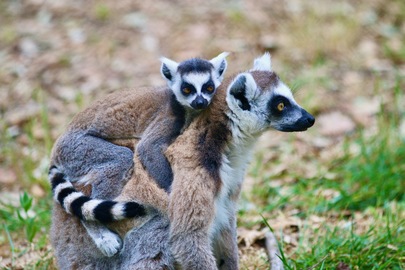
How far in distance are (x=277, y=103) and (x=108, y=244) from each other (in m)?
1.69

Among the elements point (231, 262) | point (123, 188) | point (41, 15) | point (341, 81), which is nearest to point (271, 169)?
point (341, 81)

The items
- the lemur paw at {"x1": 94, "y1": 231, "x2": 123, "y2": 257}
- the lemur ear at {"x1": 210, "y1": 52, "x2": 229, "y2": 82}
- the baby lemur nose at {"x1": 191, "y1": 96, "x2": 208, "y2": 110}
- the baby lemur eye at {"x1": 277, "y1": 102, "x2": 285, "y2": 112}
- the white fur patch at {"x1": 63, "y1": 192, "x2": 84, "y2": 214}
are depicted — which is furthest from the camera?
the lemur ear at {"x1": 210, "y1": 52, "x2": 229, "y2": 82}

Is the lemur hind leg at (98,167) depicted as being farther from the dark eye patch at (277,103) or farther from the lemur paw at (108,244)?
the dark eye patch at (277,103)

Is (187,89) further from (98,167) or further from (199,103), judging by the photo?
(98,167)

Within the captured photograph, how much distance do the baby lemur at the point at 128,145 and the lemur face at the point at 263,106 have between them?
35 cm

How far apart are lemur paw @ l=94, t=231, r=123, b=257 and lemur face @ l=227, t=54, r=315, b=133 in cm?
129

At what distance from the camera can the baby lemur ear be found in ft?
15.8

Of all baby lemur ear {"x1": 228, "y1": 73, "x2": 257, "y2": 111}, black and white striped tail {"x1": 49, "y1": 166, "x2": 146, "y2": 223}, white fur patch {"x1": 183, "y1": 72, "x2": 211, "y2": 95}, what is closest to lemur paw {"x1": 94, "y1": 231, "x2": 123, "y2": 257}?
black and white striped tail {"x1": 49, "y1": 166, "x2": 146, "y2": 223}

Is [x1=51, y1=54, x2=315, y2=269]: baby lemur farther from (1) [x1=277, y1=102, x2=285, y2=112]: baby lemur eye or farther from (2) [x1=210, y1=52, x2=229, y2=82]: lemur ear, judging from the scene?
(2) [x1=210, y1=52, x2=229, y2=82]: lemur ear

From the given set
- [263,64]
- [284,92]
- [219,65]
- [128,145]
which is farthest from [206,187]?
[219,65]

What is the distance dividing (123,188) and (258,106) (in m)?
1.24

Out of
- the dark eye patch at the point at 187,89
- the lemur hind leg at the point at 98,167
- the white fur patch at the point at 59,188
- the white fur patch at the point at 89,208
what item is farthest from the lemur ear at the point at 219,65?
the white fur patch at the point at 89,208

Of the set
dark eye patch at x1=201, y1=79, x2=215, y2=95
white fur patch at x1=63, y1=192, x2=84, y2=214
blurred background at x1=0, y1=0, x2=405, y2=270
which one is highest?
dark eye patch at x1=201, y1=79, x2=215, y2=95

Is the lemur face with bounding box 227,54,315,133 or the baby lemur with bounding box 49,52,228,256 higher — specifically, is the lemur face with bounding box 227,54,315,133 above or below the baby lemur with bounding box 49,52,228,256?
above
